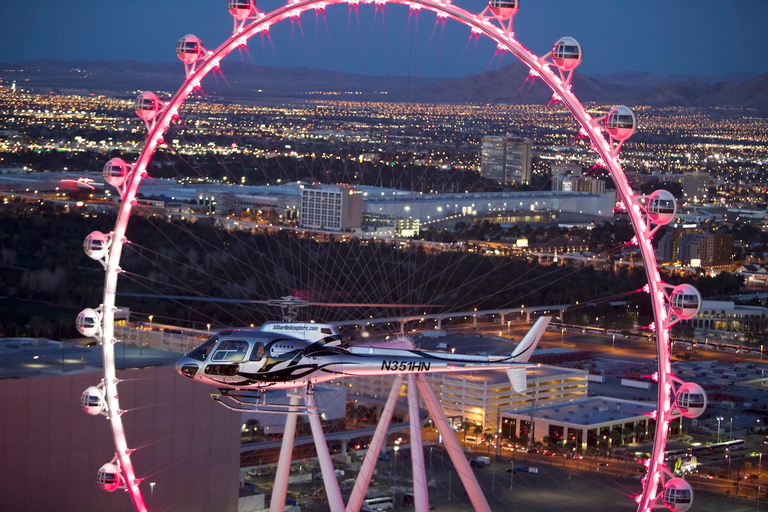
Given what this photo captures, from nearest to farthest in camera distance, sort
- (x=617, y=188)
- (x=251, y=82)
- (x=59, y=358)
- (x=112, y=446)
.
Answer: (x=617, y=188), (x=112, y=446), (x=59, y=358), (x=251, y=82)

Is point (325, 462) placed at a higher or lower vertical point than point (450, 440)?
lower

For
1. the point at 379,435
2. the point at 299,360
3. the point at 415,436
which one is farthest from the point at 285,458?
the point at 299,360

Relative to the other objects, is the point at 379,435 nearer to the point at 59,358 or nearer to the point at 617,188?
the point at 617,188

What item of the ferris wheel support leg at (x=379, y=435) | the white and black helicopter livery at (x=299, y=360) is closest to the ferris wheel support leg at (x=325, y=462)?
the ferris wheel support leg at (x=379, y=435)

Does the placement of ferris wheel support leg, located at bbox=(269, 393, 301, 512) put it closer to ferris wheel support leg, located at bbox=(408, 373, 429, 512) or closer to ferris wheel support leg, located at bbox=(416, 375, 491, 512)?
ferris wheel support leg, located at bbox=(408, 373, 429, 512)

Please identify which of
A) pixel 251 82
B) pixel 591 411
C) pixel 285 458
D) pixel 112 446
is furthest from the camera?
pixel 251 82

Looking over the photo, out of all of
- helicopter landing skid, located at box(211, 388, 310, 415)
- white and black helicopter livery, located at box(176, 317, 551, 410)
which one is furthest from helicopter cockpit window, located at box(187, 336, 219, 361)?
helicopter landing skid, located at box(211, 388, 310, 415)

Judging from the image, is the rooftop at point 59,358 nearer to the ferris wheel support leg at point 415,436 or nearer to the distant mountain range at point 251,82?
the ferris wheel support leg at point 415,436

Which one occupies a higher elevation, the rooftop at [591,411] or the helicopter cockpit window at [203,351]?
the helicopter cockpit window at [203,351]
